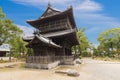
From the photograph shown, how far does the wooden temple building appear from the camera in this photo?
1581 cm

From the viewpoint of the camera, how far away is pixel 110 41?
50.2 metres

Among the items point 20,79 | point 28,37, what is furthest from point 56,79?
point 28,37

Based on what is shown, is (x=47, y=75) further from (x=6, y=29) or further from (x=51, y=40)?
(x=6, y=29)

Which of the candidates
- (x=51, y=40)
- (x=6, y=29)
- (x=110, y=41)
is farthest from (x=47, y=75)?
(x=110, y=41)

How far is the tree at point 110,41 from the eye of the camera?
4962cm

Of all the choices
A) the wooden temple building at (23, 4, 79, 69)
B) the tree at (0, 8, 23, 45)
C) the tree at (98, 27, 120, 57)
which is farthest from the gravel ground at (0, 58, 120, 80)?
the tree at (98, 27, 120, 57)

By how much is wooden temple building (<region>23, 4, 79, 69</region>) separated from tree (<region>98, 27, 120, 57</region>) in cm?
3401

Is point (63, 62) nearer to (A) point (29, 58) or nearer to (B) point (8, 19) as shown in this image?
(A) point (29, 58)

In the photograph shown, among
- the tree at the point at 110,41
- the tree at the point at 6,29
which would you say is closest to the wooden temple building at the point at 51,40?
the tree at the point at 6,29

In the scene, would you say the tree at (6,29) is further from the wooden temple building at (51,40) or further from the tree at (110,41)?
the tree at (110,41)

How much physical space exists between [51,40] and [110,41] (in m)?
36.9

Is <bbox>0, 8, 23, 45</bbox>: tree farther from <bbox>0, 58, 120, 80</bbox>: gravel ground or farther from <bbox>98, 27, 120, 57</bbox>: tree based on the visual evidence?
<bbox>98, 27, 120, 57</bbox>: tree

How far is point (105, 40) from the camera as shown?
172 feet

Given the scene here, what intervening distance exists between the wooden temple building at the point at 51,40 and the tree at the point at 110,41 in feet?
112
